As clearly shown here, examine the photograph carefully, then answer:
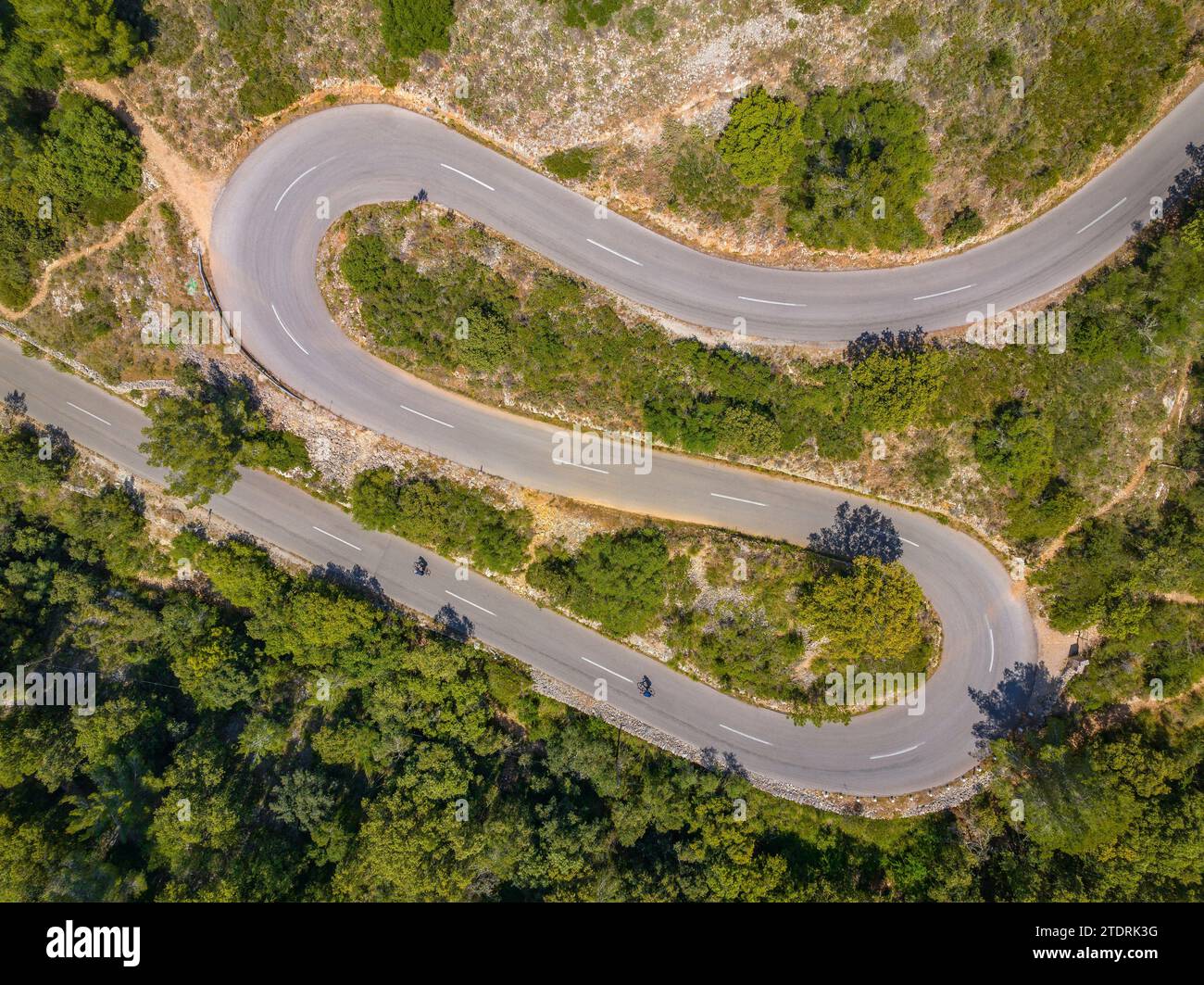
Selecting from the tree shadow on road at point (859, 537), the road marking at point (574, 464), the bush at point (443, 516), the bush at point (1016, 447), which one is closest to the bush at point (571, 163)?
the road marking at point (574, 464)

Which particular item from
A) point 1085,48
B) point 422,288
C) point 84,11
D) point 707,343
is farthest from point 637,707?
point 84,11

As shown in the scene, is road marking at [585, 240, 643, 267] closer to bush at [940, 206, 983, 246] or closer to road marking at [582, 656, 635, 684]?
bush at [940, 206, 983, 246]

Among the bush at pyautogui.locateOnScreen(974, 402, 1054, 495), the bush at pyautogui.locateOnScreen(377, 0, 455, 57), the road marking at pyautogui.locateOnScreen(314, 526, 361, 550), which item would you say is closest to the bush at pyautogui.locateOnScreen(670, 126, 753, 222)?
the bush at pyautogui.locateOnScreen(377, 0, 455, 57)

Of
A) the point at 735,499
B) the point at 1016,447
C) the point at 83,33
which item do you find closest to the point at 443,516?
the point at 735,499

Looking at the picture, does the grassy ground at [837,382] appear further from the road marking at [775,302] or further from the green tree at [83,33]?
the green tree at [83,33]

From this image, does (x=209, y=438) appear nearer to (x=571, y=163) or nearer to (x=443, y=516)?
(x=443, y=516)
